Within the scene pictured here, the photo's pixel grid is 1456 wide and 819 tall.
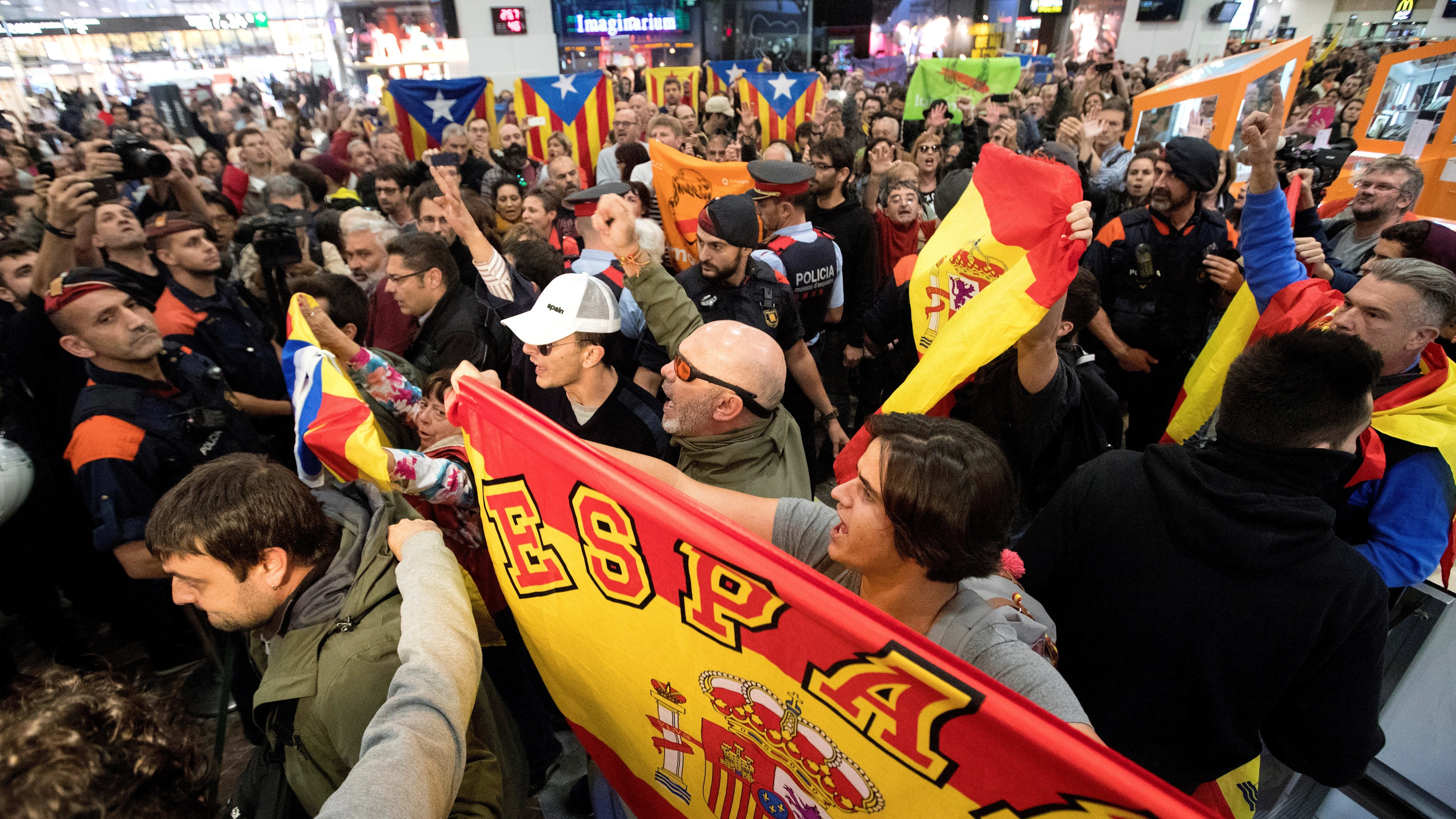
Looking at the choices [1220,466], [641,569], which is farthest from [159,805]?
[1220,466]

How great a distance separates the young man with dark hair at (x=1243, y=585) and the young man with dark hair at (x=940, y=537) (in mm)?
441

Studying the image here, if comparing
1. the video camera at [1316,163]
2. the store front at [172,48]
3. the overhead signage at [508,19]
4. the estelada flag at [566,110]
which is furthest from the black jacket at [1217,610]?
the store front at [172,48]

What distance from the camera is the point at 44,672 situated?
1074 mm

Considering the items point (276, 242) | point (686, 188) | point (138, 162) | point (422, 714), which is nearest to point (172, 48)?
point (138, 162)

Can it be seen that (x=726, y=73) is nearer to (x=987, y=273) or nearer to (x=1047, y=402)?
(x=987, y=273)

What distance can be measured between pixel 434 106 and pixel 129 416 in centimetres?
682

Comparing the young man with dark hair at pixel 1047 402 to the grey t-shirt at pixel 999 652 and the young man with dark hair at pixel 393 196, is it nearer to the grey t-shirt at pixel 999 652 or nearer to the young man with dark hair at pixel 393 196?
the grey t-shirt at pixel 999 652

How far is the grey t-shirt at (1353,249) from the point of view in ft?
12.5

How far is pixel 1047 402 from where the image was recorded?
2221 mm

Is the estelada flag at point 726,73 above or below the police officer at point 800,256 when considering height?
above

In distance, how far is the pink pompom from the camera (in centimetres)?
167

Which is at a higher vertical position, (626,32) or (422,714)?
(626,32)

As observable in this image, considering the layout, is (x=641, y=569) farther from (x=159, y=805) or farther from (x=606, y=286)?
(x=606, y=286)

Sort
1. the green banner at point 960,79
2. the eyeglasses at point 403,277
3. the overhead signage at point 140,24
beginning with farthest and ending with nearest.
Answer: the overhead signage at point 140,24 → the green banner at point 960,79 → the eyeglasses at point 403,277
